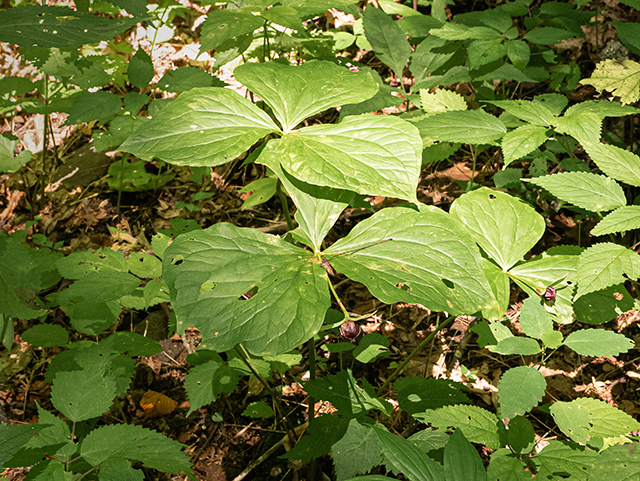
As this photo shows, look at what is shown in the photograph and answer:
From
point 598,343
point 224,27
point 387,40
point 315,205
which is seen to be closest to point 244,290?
point 315,205

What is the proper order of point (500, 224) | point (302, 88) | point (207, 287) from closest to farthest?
point (207, 287) < point (302, 88) < point (500, 224)

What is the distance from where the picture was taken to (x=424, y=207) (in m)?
1.22

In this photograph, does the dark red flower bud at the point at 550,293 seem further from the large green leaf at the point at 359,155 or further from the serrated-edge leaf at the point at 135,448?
the serrated-edge leaf at the point at 135,448

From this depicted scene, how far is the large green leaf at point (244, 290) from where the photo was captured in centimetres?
90

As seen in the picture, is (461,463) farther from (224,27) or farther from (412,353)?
(224,27)

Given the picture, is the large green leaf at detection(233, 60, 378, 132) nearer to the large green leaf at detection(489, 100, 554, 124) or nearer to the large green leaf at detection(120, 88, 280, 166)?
the large green leaf at detection(120, 88, 280, 166)

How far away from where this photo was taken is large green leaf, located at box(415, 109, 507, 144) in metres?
1.71

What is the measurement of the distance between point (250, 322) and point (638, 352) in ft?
6.55

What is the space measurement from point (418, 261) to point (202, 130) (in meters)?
0.67

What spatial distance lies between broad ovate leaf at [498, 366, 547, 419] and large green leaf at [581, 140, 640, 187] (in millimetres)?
797

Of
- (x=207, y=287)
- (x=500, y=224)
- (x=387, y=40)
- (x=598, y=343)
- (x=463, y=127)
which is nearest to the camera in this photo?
(x=207, y=287)

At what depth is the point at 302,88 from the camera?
1.20 metres

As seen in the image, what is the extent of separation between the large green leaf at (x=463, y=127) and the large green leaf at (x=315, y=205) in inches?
29.5

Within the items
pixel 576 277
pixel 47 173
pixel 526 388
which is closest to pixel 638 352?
pixel 576 277
